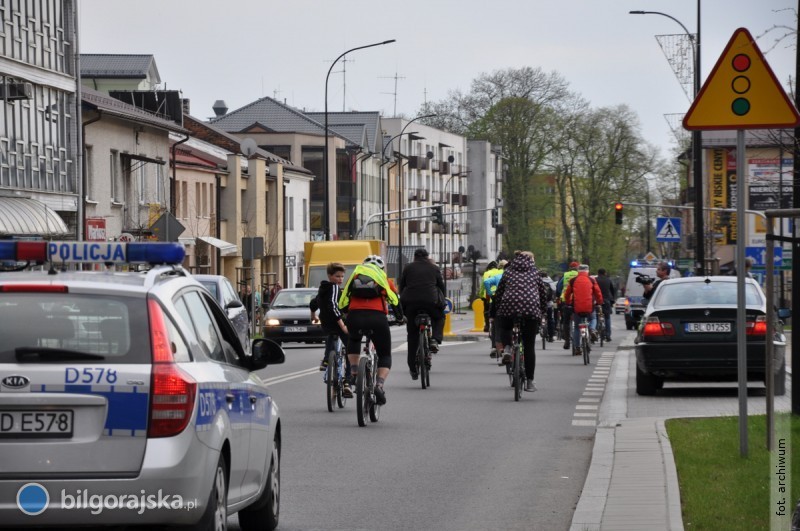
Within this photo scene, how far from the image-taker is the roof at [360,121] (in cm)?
11044

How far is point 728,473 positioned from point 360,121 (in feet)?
338

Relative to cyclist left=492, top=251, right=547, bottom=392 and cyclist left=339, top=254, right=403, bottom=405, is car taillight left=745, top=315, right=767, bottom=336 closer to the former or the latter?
cyclist left=492, top=251, right=547, bottom=392

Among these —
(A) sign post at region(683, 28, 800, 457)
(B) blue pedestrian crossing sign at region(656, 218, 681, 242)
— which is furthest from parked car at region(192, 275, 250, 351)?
(B) blue pedestrian crossing sign at region(656, 218, 681, 242)

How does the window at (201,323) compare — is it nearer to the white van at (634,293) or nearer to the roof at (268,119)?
the white van at (634,293)

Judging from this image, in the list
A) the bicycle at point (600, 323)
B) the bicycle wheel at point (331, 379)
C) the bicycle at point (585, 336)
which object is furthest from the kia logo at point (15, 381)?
the bicycle at point (600, 323)

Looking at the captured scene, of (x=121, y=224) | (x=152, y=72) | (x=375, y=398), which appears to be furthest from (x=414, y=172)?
(x=375, y=398)

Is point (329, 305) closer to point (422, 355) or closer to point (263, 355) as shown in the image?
point (422, 355)

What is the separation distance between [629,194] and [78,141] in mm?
64225

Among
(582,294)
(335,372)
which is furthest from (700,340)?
(582,294)

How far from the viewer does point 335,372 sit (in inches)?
701

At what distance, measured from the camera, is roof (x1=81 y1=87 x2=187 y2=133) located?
156ft

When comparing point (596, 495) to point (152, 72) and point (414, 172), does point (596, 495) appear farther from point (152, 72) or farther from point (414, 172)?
point (414, 172)

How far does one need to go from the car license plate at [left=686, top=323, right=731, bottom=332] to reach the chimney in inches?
3582

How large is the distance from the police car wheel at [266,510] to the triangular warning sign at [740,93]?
4042 mm
